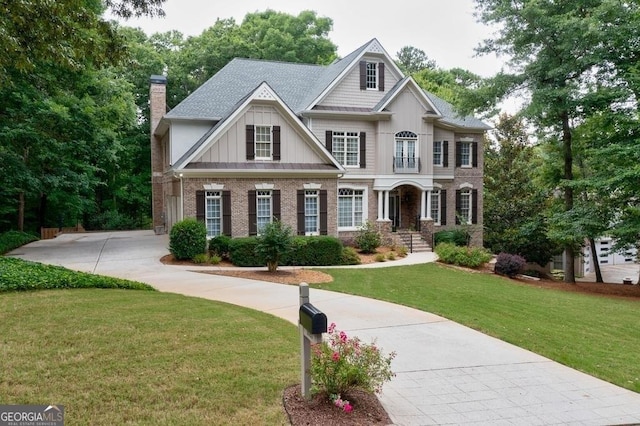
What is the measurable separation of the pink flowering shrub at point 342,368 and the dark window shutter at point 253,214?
48.9 ft

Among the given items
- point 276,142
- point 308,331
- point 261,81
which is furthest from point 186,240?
point 308,331

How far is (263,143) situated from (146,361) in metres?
14.7

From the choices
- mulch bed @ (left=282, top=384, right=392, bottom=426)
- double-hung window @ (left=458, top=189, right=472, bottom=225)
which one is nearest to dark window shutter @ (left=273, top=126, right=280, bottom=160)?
double-hung window @ (left=458, top=189, right=472, bottom=225)

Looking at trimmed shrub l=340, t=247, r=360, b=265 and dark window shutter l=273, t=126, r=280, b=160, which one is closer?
trimmed shrub l=340, t=247, r=360, b=265

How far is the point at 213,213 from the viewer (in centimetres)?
1947

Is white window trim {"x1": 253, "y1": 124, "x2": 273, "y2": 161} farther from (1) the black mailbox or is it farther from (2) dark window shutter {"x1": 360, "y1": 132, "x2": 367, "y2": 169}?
(1) the black mailbox

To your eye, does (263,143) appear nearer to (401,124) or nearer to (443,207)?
(401,124)

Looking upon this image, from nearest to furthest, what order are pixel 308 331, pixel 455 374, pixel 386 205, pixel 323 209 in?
pixel 308 331, pixel 455 374, pixel 323 209, pixel 386 205

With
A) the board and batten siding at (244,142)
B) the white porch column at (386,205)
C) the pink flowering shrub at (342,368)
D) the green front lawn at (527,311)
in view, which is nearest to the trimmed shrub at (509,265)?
the green front lawn at (527,311)

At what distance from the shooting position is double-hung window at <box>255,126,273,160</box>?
1994cm

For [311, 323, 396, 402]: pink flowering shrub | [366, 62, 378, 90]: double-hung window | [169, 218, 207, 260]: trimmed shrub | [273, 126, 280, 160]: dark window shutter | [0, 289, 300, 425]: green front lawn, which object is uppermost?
[366, 62, 378, 90]: double-hung window

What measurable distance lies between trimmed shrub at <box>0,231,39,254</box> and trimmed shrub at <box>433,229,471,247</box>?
19.2 m

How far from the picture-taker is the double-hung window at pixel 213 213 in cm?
1936

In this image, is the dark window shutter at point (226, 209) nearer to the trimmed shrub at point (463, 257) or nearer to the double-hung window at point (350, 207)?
the double-hung window at point (350, 207)
